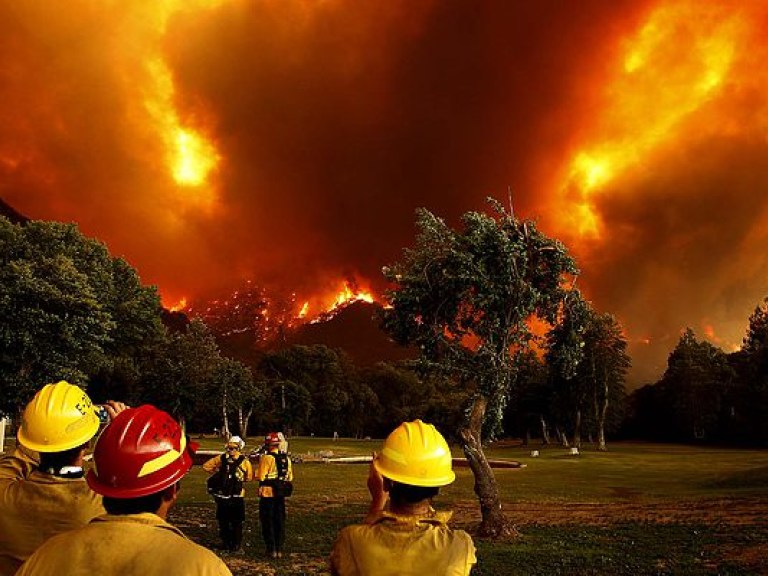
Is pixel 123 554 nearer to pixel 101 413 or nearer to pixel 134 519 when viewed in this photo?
pixel 134 519

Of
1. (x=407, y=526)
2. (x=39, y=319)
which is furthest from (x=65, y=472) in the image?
(x=39, y=319)

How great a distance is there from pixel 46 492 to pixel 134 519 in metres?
2.34

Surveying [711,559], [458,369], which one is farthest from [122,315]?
[711,559]

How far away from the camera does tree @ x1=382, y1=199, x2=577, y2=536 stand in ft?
68.3

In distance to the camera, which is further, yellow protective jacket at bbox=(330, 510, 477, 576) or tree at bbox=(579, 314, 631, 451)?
tree at bbox=(579, 314, 631, 451)

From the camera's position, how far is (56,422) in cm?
477

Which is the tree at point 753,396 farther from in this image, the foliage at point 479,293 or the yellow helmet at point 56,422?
the yellow helmet at point 56,422

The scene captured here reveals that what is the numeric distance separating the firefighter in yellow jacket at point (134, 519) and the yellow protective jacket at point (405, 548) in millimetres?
1503

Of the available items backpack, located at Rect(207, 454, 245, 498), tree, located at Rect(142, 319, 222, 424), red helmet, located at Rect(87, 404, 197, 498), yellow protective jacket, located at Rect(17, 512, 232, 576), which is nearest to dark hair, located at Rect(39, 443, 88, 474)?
red helmet, located at Rect(87, 404, 197, 498)

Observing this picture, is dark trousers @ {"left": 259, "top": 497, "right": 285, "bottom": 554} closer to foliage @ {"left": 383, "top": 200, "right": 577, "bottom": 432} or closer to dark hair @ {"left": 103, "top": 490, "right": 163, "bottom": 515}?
foliage @ {"left": 383, "top": 200, "right": 577, "bottom": 432}

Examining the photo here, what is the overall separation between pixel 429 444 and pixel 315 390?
107 meters

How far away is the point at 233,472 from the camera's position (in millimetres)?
16781

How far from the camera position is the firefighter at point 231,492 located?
16562 mm

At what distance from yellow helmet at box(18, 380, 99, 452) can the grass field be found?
1138cm
